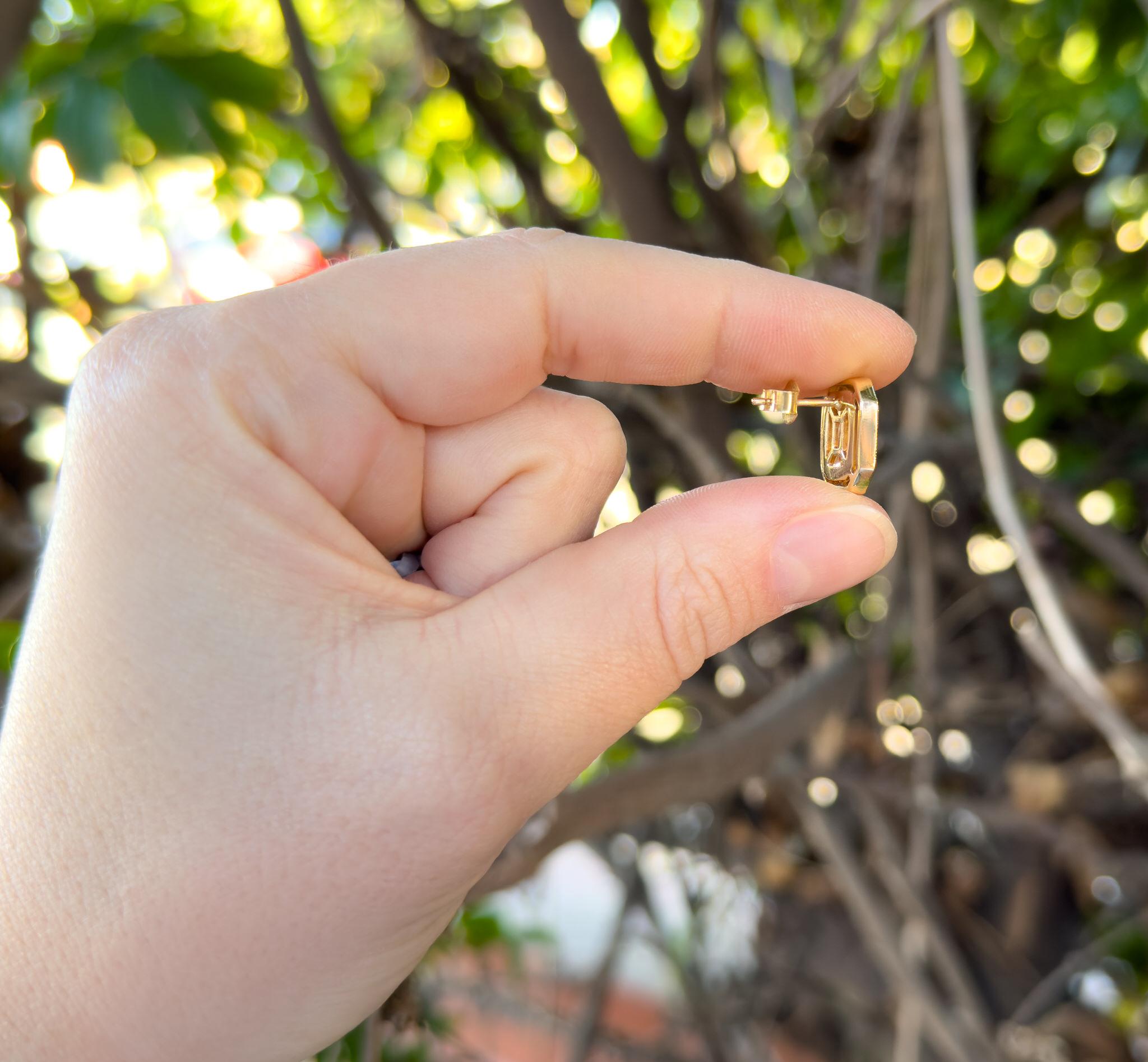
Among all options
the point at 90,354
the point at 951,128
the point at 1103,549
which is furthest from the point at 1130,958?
the point at 90,354

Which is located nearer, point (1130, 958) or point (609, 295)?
point (609, 295)

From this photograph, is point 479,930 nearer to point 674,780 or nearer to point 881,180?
point 674,780

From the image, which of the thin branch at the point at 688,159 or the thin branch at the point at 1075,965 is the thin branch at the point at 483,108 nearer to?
the thin branch at the point at 688,159

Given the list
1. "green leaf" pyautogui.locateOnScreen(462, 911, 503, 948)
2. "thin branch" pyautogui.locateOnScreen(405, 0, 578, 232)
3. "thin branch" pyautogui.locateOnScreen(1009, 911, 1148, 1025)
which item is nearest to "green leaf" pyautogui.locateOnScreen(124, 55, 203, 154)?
"thin branch" pyautogui.locateOnScreen(405, 0, 578, 232)

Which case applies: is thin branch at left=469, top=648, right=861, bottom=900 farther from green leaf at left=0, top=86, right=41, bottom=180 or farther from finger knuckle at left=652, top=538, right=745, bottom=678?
green leaf at left=0, top=86, right=41, bottom=180

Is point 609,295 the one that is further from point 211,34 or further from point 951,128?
point 211,34

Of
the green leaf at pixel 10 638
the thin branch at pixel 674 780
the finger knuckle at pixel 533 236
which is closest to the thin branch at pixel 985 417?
the thin branch at pixel 674 780
